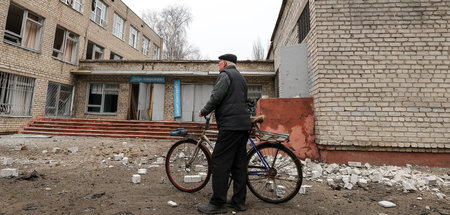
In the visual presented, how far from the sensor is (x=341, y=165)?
390 cm

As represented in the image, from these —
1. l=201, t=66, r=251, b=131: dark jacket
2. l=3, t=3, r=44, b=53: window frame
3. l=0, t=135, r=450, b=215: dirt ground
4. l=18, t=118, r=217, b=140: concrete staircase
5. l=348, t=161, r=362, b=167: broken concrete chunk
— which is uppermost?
l=3, t=3, r=44, b=53: window frame

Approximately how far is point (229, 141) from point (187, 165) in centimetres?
103

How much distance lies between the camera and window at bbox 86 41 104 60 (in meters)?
13.4

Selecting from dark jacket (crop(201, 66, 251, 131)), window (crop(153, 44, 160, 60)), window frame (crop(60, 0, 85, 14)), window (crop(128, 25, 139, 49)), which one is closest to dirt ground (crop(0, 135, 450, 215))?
dark jacket (crop(201, 66, 251, 131))

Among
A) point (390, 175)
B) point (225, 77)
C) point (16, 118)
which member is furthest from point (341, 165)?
point (16, 118)

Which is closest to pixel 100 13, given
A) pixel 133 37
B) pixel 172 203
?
pixel 133 37

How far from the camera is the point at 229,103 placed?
2295 mm

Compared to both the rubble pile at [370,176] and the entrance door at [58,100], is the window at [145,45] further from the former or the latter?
the rubble pile at [370,176]

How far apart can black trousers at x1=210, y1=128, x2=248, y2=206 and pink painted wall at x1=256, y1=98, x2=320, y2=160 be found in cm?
231

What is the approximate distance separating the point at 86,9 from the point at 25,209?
1460 cm

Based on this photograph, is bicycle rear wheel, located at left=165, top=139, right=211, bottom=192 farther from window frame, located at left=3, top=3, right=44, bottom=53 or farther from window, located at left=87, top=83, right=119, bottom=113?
window, located at left=87, top=83, right=119, bottom=113

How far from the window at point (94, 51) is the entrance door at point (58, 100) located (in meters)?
2.97

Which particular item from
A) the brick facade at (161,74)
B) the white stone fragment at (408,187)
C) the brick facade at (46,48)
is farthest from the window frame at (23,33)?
the white stone fragment at (408,187)

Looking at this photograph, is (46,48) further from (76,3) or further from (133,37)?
(133,37)
